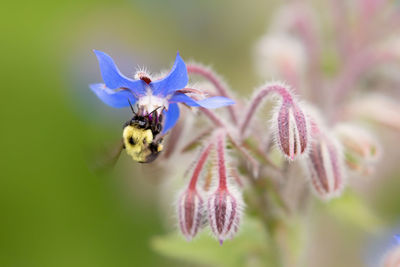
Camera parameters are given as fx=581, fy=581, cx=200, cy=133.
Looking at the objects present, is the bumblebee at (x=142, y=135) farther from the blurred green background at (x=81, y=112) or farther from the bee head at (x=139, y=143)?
the blurred green background at (x=81, y=112)

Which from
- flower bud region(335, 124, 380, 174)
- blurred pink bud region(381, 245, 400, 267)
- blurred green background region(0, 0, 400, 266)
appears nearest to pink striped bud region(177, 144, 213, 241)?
flower bud region(335, 124, 380, 174)

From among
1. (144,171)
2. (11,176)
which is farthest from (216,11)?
(144,171)

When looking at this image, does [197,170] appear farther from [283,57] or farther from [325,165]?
[283,57]

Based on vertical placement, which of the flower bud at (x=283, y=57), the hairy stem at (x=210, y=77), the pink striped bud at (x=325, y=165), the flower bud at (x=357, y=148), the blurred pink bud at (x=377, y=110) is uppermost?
the flower bud at (x=283, y=57)

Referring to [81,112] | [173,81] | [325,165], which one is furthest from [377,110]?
[81,112]

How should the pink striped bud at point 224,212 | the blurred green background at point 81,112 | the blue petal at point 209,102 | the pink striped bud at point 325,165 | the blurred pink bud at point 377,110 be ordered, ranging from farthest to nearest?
the blurred green background at point 81,112 → the blurred pink bud at point 377,110 → the pink striped bud at point 325,165 → the pink striped bud at point 224,212 → the blue petal at point 209,102

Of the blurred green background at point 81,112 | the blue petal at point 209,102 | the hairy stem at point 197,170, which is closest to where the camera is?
the blue petal at point 209,102

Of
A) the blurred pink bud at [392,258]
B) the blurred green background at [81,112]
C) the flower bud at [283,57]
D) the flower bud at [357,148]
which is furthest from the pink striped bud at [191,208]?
the blurred green background at [81,112]
